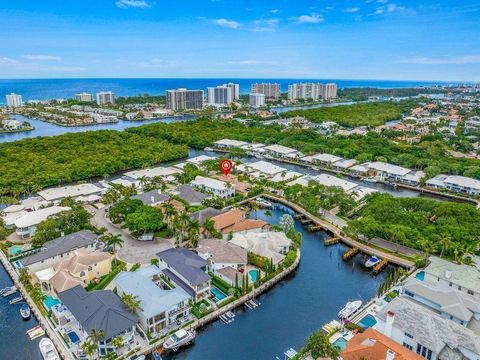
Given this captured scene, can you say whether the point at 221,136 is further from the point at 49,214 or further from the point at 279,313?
the point at 279,313

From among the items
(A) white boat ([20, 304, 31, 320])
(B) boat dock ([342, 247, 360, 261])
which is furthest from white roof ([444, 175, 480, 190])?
(A) white boat ([20, 304, 31, 320])

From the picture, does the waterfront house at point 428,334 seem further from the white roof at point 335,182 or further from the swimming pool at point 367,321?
the white roof at point 335,182

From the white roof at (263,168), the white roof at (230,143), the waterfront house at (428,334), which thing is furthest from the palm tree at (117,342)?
the white roof at (230,143)

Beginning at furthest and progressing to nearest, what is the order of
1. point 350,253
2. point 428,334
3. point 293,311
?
point 350,253 → point 293,311 → point 428,334

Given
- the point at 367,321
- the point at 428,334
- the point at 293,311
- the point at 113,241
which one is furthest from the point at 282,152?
the point at 428,334

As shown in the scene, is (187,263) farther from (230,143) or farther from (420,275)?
(230,143)

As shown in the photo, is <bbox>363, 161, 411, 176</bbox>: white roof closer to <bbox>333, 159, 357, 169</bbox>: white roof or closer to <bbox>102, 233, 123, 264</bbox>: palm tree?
<bbox>333, 159, 357, 169</bbox>: white roof
